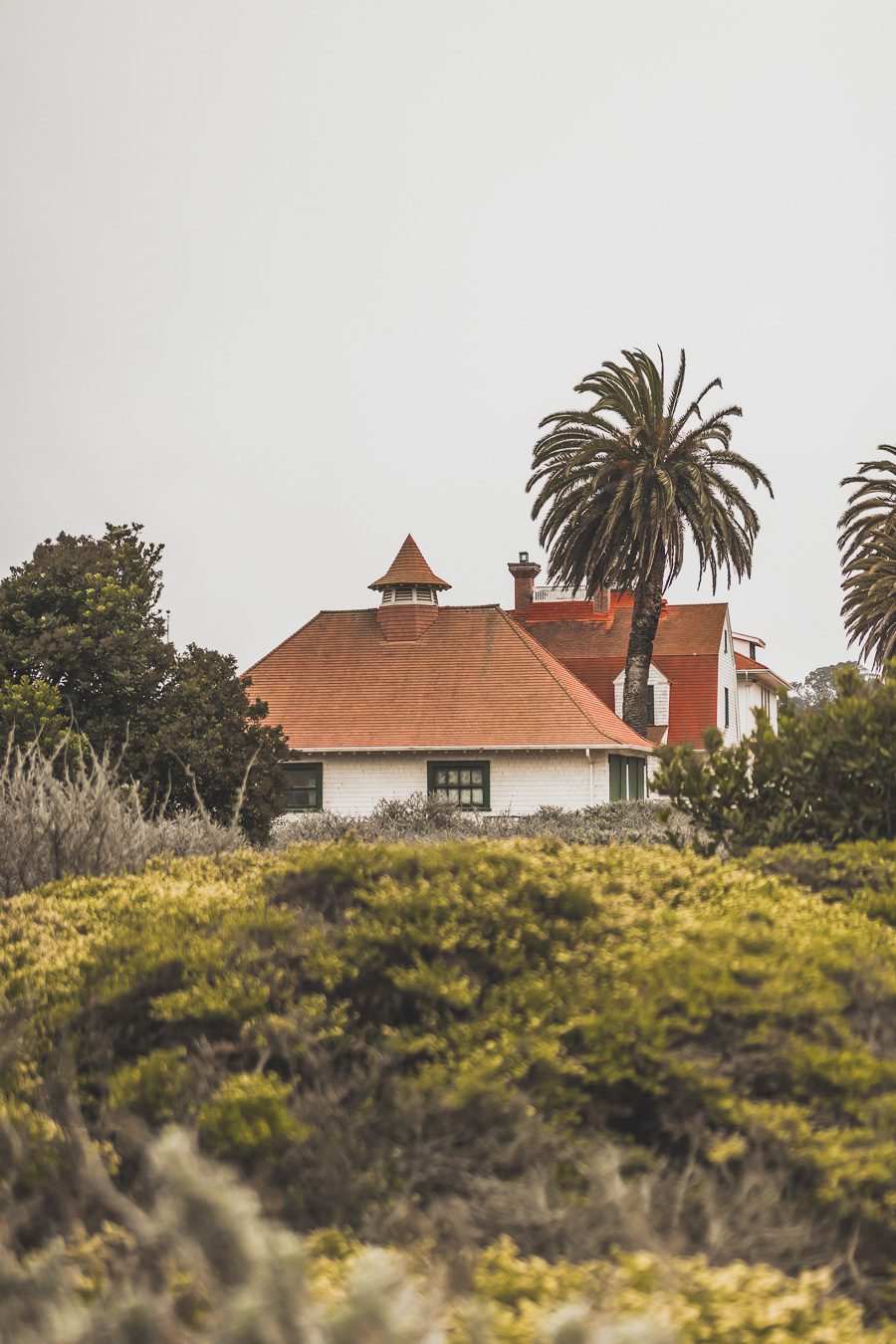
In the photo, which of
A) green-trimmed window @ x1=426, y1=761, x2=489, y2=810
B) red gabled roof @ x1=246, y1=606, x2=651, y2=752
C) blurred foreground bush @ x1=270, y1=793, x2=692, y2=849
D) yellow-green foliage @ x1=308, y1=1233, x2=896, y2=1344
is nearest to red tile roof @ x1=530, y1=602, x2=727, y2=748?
red gabled roof @ x1=246, y1=606, x2=651, y2=752

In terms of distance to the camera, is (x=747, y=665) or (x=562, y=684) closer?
(x=562, y=684)

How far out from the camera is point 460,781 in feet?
123

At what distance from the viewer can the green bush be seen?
8508 mm

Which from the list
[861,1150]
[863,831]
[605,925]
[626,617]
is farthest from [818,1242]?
[626,617]

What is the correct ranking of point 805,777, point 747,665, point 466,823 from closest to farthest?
point 805,777 < point 466,823 < point 747,665

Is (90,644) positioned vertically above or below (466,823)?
above

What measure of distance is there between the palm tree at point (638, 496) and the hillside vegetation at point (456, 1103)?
110ft

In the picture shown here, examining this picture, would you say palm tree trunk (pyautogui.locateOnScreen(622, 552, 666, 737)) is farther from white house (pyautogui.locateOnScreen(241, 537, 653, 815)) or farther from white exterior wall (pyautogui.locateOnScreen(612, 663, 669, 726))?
white exterior wall (pyautogui.locateOnScreen(612, 663, 669, 726))

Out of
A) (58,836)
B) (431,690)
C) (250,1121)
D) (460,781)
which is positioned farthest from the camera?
(431,690)

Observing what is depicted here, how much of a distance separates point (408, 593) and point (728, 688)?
44.7ft

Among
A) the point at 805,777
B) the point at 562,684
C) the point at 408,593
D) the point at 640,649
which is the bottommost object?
the point at 805,777

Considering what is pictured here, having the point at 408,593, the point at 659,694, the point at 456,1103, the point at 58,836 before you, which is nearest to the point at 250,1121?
the point at 456,1103

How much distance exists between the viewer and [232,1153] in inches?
181

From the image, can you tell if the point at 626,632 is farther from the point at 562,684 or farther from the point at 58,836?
the point at 58,836
